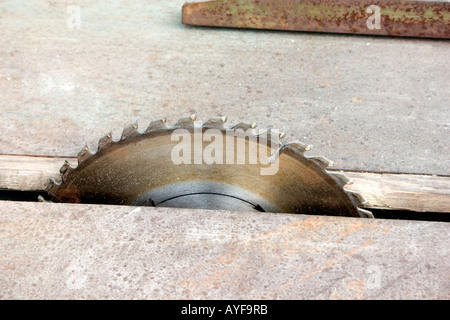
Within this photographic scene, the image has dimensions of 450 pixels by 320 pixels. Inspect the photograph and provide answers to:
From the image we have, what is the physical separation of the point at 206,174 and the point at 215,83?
98cm

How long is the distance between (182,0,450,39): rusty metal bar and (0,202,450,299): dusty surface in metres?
1.69

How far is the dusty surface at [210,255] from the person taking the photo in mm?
1308

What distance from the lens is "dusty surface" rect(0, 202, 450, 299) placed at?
1308mm

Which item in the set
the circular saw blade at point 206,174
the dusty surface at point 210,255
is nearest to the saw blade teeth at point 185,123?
the circular saw blade at point 206,174

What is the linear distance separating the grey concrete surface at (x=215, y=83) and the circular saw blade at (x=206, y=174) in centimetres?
53

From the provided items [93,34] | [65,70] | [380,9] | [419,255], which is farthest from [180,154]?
[380,9]

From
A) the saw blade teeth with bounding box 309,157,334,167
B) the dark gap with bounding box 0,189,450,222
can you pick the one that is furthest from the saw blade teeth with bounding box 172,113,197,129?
the dark gap with bounding box 0,189,450,222

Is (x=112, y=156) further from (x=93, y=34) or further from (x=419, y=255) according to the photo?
(x=93, y=34)

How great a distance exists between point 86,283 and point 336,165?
1.21 metres

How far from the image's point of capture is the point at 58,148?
7.12ft

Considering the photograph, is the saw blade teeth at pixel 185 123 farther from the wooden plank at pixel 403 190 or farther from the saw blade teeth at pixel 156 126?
the wooden plank at pixel 403 190
